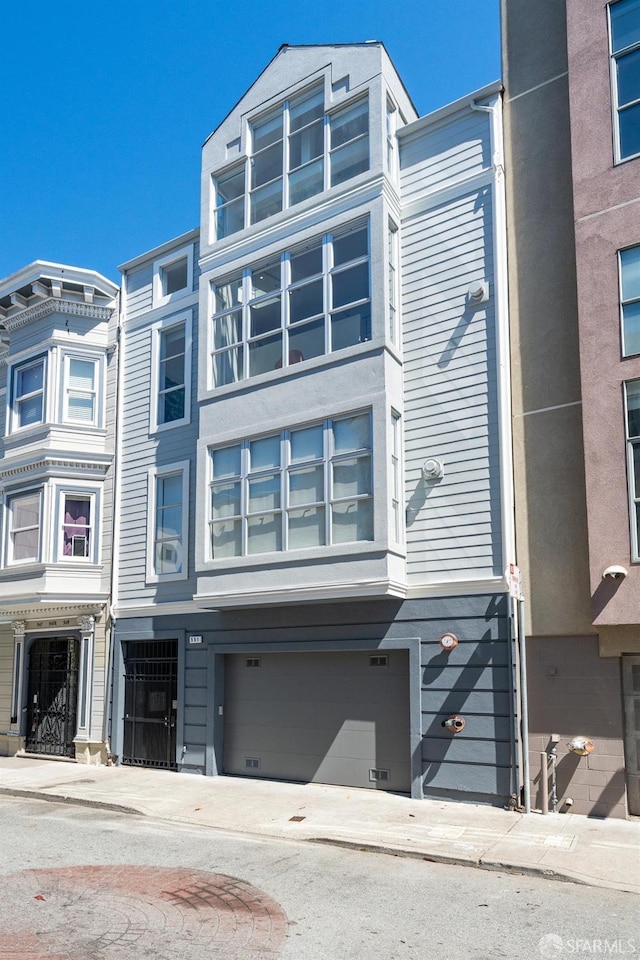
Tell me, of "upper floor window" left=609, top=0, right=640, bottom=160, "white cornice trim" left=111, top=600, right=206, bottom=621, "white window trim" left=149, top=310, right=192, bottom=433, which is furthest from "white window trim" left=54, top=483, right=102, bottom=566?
"upper floor window" left=609, top=0, right=640, bottom=160

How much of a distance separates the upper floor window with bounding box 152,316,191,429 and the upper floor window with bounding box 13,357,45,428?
2883 millimetres

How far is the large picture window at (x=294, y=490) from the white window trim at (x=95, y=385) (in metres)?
4.17

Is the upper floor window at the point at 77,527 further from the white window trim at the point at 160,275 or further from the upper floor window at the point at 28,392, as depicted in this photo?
the white window trim at the point at 160,275

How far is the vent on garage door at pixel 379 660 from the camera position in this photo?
12938 mm

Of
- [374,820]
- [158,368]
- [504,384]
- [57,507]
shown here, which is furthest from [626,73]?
[57,507]

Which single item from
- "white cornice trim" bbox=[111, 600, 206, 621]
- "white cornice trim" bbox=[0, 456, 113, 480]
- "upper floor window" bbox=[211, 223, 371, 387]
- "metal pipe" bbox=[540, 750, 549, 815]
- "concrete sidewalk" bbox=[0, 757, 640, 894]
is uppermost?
"upper floor window" bbox=[211, 223, 371, 387]

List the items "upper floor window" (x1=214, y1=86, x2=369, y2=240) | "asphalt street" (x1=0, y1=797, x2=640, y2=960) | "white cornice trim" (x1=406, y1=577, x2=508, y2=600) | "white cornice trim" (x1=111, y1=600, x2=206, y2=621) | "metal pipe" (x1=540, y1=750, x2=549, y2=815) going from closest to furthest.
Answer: "asphalt street" (x1=0, y1=797, x2=640, y2=960)
"metal pipe" (x1=540, y1=750, x2=549, y2=815)
"white cornice trim" (x1=406, y1=577, x2=508, y2=600)
"upper floor window" (x1=214, y1=86, x2=369, y2=240)
"white cornice trim" (x1=111, y1=600, x2=206, y2=621)

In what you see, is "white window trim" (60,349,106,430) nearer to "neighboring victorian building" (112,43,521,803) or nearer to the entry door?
"neighboring victorian building" (112,43,521,803)

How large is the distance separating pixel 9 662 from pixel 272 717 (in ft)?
25.7

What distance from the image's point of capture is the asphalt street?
612 cm

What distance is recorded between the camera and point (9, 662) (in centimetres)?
1877

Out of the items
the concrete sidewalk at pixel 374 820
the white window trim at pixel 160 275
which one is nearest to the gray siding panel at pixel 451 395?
the concrete sidewalk at pixel 374 820

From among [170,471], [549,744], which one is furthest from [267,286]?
[549,744]

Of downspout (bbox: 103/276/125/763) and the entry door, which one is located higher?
downspout (bbox: 103/276/125/763)
